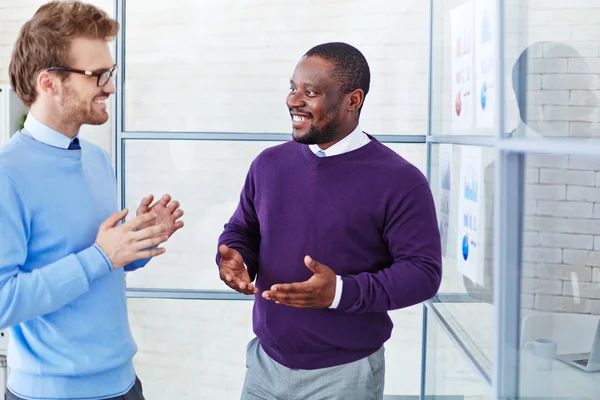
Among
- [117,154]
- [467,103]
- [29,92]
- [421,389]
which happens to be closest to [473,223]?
[467,103]

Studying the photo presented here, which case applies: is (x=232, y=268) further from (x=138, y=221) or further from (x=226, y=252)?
(x=138, y=221)

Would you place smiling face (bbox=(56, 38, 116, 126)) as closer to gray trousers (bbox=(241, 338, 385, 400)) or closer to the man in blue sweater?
the man in blue sweater

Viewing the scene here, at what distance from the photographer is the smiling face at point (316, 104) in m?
1.84

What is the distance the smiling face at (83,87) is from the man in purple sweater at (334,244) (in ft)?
1.55

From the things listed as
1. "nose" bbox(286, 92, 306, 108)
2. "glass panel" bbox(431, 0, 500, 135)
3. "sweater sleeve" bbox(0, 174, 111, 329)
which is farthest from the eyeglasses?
"glass panel" bbox(431, 0, 500, 135)

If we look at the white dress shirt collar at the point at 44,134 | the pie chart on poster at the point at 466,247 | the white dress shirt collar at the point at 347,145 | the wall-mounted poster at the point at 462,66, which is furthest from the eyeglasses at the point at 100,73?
the pie chart on poster at the point at 466,247

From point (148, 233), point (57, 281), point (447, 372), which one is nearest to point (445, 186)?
point (447, 372)

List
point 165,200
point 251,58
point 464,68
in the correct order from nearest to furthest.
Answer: point 165,200 < point 464,68 < point 251,58

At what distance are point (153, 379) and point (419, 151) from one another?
154 centimetres

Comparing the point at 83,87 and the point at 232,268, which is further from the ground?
the point at 83,87

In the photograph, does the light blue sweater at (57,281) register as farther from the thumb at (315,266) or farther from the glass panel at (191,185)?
the glass panel at (191,185)

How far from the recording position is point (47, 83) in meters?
1.60

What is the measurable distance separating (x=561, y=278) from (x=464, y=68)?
3.20 feet

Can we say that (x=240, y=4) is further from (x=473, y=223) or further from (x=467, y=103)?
(x=473, y=223)
